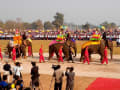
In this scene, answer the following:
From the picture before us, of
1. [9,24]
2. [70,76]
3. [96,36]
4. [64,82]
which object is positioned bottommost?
[64,82]

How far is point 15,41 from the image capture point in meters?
20.4

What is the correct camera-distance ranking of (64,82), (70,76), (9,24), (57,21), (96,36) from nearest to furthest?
(70,76) < (64,82) < (96,36) < (57,21) < (9,24)

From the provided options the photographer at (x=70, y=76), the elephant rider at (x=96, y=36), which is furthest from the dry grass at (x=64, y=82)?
the elephant rider at (x=96, y=36)

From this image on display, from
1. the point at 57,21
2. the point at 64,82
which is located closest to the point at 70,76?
the point at 64,82

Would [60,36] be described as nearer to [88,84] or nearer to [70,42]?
[70,42]

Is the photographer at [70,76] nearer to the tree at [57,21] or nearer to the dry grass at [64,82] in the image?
the dry grass at [64,82]

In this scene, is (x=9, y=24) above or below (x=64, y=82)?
above

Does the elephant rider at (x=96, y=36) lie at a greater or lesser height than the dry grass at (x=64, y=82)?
greater

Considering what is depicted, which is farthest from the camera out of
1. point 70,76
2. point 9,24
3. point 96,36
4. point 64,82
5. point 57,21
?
point 9,24

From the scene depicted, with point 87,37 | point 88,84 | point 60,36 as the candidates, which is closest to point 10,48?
point 60,36

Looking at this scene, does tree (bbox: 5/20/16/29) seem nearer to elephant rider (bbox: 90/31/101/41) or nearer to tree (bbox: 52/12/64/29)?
tree (bbox: 52/12/64/29)

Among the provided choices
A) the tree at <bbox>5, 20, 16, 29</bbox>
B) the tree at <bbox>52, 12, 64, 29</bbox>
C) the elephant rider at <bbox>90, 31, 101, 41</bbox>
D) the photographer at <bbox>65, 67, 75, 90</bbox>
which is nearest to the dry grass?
the photographer at <bbox>65, 67, 75, 90</bbox>

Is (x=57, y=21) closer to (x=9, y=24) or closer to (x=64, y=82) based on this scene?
(x=9, y=24)

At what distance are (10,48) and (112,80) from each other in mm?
11363
